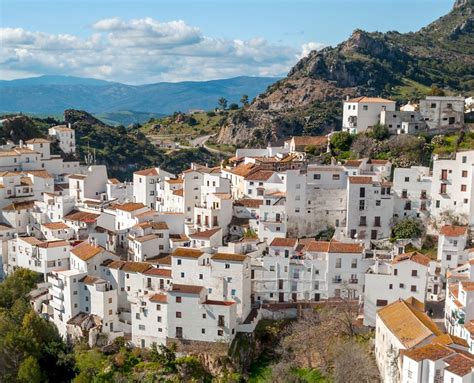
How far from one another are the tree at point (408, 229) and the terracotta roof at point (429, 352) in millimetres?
14406

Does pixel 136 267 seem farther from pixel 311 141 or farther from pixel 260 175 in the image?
pixel 311 141

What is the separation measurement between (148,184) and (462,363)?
31.7 metres

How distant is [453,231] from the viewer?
36938 millimetres

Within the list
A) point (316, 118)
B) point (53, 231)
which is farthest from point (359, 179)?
point (316, 118)

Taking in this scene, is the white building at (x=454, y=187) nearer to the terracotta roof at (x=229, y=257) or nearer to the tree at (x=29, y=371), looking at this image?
the terracotta roof at (x=229, y=257)

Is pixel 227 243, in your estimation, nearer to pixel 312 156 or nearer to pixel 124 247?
pixel 124 247

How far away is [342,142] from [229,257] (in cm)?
1999

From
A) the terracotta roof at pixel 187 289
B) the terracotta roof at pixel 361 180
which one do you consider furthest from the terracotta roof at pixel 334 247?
the terracotta roof at pixel 187 289

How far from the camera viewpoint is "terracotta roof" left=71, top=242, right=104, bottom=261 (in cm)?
3997

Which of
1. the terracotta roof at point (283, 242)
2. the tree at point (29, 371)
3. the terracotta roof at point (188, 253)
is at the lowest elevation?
the tree at point (29, 371)

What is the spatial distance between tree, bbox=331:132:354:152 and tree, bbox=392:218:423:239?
1179 cm

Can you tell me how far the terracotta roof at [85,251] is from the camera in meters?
40.0

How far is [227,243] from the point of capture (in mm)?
41750

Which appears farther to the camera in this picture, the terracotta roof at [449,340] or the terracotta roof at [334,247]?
the terracotta roof at [334,247]
